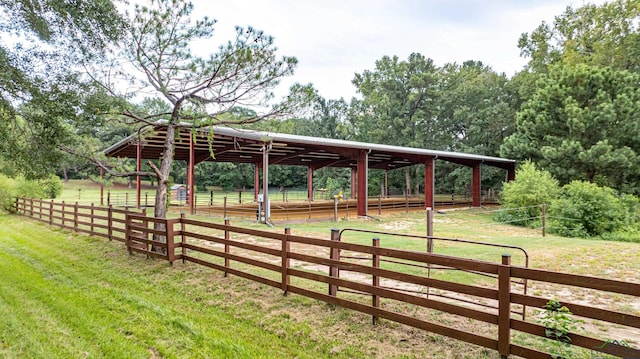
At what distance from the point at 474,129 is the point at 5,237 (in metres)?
30.7

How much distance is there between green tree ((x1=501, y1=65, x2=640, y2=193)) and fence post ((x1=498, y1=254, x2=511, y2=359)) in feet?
57.7

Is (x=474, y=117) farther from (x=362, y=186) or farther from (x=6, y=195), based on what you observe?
(x=6, y=195)

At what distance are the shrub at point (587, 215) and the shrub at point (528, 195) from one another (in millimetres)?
1727

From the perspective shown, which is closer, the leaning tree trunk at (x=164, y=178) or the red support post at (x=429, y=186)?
the leaning tree trunk at (x=164, y=178)

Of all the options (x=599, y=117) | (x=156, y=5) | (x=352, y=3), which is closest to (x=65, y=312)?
(x=156, y=5)

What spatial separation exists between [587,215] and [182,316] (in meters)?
13.3

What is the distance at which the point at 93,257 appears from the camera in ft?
23.3

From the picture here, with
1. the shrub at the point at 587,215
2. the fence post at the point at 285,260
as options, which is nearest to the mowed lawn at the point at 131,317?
the fence post at the point at 285,260

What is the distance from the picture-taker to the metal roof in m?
12.1

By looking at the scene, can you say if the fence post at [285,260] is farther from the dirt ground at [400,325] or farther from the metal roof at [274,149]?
the metal roof at [274,149]

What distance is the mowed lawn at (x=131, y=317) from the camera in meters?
3.29

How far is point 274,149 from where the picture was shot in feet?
55.3

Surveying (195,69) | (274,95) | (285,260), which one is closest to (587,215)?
(274,95)

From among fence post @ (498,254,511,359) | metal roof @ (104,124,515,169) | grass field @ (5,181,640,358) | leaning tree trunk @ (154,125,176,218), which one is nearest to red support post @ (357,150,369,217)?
metal roof @ (104,124,515,169)
